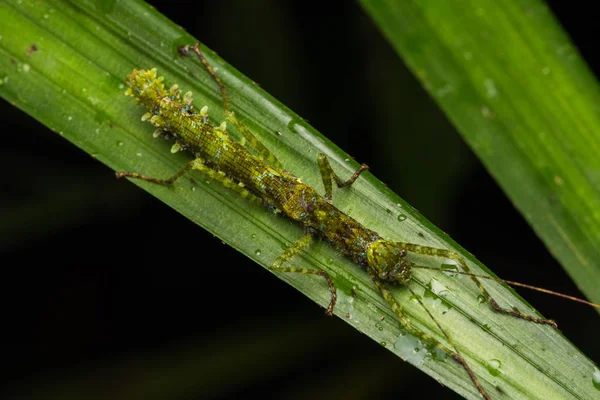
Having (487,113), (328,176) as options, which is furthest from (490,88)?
(328,176)

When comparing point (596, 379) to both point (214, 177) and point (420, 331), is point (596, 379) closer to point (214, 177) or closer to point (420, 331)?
point (420, 331)

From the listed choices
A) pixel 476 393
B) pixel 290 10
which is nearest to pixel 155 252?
pixel 290 10

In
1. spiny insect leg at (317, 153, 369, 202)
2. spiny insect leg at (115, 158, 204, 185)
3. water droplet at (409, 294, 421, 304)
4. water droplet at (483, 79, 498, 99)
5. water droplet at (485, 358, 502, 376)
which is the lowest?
water droplet at (485, 358, 502, 376)

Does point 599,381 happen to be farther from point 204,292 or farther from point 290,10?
point 290,10

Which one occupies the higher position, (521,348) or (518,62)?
(518,62)

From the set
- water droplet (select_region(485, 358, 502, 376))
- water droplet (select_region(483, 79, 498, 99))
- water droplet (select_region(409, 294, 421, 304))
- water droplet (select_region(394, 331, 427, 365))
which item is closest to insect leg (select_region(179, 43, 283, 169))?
water droplet (select_region(409, 294, 421, 304))

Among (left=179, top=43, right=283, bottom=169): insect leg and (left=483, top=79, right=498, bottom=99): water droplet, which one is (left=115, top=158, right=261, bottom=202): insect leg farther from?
(left=483, top=79, right=498, bottom=99): water droplet
